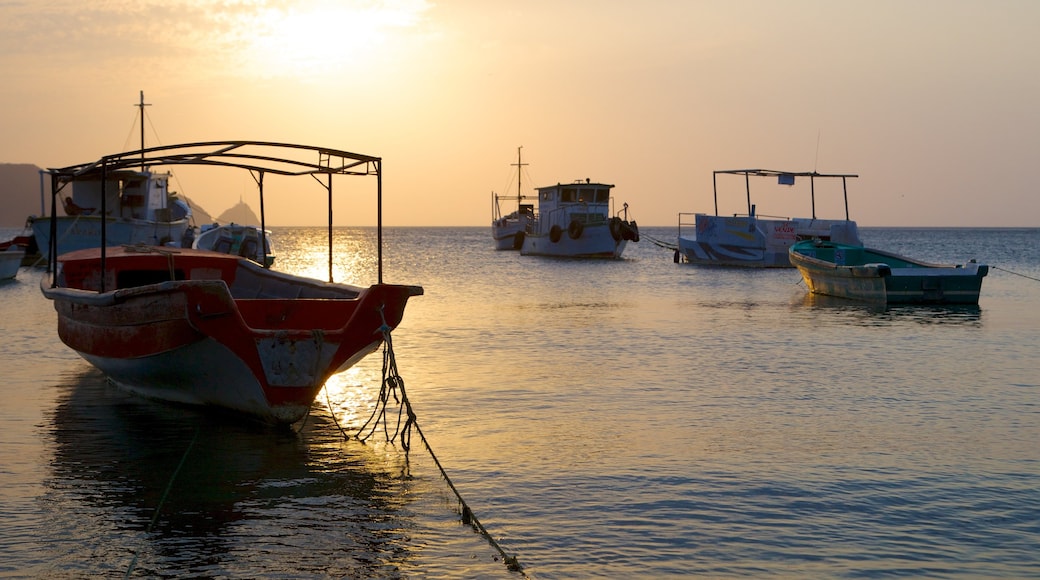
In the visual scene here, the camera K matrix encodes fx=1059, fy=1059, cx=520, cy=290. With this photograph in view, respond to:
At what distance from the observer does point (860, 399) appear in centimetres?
1348

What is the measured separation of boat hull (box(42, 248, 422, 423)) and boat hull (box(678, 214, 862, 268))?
36.0 metres

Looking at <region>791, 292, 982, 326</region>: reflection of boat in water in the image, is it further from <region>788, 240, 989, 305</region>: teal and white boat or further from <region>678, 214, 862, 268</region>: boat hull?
<region>678, 214, 862, 268</region>: boat hull

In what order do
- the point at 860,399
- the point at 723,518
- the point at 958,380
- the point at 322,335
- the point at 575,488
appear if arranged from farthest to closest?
1. the point at 958,380
2. the point at 860,399
3. the point at 322,335
4. the point at 575,488
5. the point at 723,518

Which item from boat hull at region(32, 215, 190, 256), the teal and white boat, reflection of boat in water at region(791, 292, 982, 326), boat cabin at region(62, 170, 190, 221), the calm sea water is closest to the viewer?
the calm sea water

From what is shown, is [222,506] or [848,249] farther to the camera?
[848,249]

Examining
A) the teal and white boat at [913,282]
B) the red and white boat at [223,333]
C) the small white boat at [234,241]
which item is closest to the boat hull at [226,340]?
the red and white boat at [223,333]

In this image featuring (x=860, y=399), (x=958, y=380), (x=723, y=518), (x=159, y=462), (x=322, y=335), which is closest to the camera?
(x=723, y=518)

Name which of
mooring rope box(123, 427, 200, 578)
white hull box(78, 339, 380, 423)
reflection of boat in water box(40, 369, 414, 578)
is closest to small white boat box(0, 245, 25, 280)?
white hull box(78, 339, 380, 423)

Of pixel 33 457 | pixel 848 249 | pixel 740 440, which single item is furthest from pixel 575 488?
pixel 848 249

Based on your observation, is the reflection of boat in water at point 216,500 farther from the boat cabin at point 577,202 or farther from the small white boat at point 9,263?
the boat cabin at point 577,202

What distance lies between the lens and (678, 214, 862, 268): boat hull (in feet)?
158

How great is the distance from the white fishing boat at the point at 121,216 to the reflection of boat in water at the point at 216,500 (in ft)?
102

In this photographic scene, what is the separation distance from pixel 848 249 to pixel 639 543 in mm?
27955

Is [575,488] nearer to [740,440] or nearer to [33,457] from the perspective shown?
[740,440]
